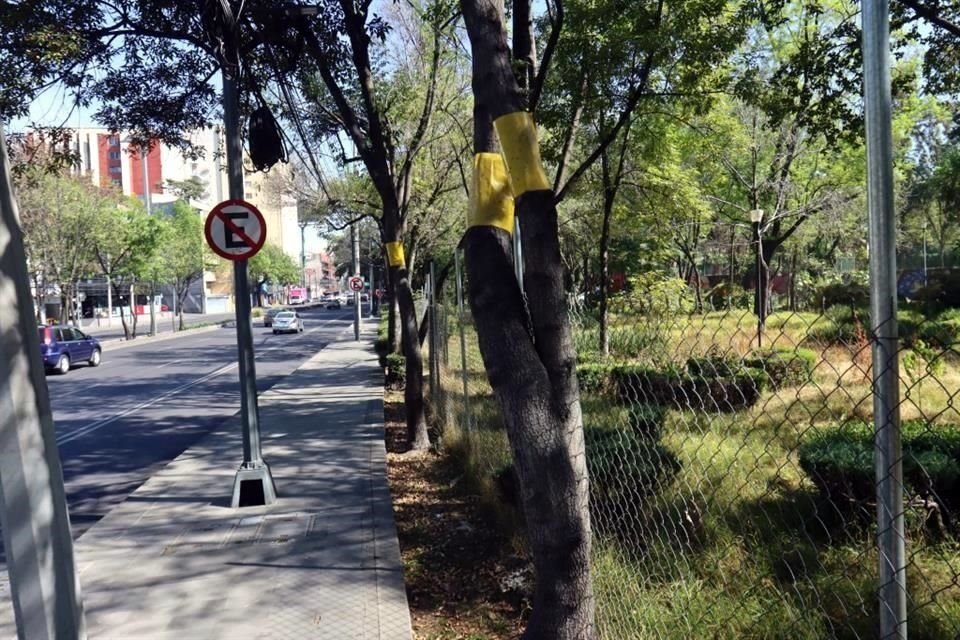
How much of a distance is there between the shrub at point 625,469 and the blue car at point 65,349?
67.4 ft

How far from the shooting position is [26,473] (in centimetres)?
308

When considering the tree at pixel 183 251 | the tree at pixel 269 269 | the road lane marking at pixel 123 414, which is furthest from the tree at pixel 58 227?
the tree at pixel 269 269

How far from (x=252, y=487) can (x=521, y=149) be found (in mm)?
5473

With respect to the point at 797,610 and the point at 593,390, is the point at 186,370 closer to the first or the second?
the point at 593,390

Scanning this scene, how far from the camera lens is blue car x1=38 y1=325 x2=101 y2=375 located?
72.0ft

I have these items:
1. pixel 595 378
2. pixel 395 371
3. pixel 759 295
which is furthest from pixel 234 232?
pixel 395 371

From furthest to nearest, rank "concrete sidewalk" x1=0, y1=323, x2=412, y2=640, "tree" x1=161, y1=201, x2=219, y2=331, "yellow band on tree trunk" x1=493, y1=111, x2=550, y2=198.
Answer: "tree" x1=161, y1=201, x2=219, y2=331 < "concrete sidewalk" x1=0, y1=323, x2=412, y2=640 < "yellow band on tree trunk" x1=493, y1=111, x2=550, y2=198

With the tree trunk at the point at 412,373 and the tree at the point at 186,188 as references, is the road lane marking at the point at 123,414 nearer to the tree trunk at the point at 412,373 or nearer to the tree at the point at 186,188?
the tree trunk at the point at 412,373

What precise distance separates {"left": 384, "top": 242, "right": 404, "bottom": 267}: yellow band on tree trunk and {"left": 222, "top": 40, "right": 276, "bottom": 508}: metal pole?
2640mm

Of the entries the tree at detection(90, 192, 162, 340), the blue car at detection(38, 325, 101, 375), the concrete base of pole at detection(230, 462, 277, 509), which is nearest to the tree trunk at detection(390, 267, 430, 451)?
the concrete base of pole at detection(230, 462, 277, 509)

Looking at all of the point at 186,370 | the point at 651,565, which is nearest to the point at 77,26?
the point at 651,565

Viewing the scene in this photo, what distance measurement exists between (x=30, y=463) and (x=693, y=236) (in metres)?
29.9

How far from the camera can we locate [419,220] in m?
18.0

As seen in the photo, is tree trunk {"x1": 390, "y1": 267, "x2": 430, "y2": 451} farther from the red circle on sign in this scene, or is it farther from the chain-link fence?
the chain-link fence
